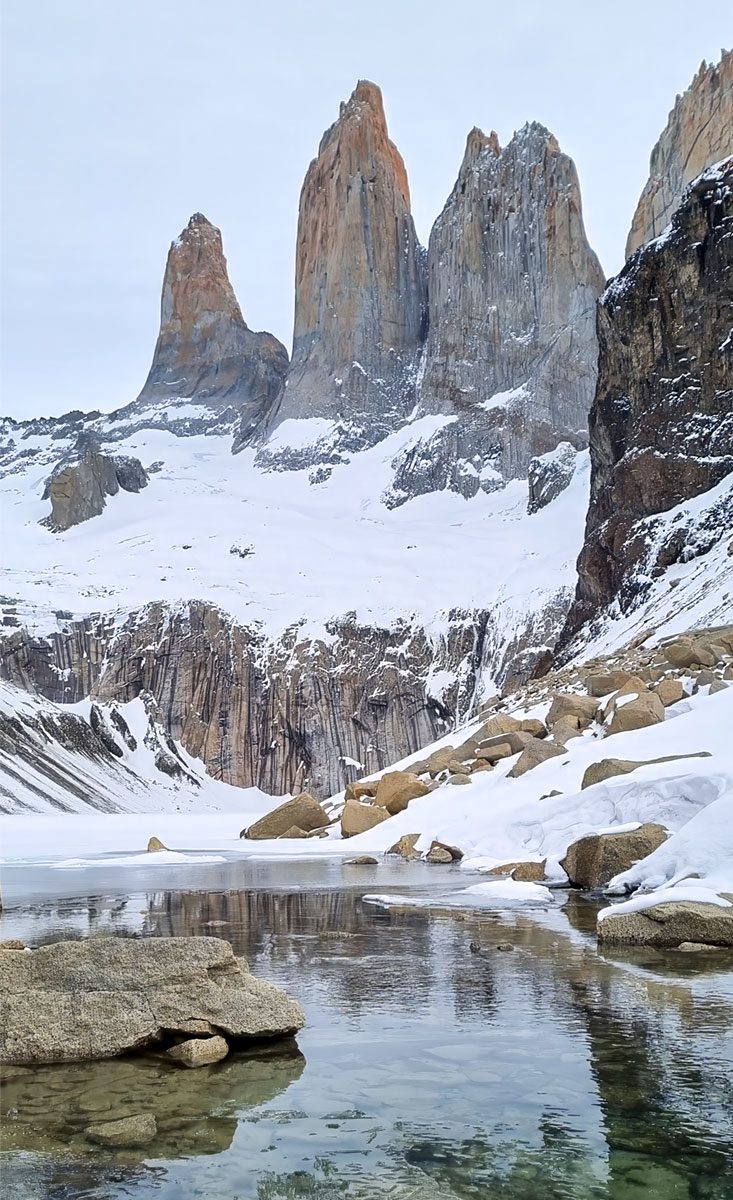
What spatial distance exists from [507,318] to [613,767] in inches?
6796

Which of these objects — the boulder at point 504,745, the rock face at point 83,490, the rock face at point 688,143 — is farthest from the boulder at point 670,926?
the rock face at point 83,490

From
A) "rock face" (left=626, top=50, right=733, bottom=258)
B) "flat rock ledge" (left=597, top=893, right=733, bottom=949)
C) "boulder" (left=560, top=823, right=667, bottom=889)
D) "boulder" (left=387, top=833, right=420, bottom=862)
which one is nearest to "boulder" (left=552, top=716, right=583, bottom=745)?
"boulder" (left=387, top=833, right=420, bottom=862)

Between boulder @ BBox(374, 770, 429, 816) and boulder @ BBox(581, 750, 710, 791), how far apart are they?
45.4 ft

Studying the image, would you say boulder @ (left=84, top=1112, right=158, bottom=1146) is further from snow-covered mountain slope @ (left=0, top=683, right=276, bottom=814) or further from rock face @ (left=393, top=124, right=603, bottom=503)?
rock face @ (left=393, top=124, right=603, bottom=503)

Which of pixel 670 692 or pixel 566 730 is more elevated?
pixel 670 692

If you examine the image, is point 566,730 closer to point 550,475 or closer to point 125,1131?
point 125,1131

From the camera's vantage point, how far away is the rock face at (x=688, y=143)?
4454 inches

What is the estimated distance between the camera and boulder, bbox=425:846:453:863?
26.3 metres

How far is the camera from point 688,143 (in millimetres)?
119250

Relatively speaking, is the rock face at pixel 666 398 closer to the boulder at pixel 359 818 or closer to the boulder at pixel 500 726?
the boulder at pixel 500 726

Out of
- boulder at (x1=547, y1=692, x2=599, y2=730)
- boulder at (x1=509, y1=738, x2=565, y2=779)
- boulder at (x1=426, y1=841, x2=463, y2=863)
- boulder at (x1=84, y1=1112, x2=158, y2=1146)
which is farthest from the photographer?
boulder at (x1=547, y1=692, x2=599, y2=730)

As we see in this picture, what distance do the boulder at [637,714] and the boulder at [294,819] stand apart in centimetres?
1749

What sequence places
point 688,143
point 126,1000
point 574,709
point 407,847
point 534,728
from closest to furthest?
point 126,1000
point 407,847
point 574,709
point 534,728
point 688,143

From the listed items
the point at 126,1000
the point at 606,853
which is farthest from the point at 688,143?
the point at 126,1000
